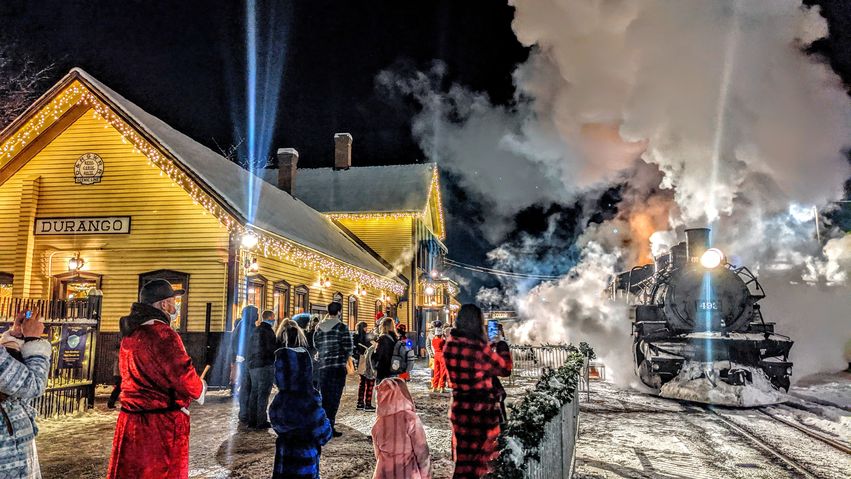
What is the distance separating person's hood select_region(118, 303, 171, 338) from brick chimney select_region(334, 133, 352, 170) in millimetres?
27555

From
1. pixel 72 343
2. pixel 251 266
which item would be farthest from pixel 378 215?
pixel 72 343

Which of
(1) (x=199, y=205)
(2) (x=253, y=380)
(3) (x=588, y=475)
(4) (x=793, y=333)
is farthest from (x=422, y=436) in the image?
(4) (x=793, y=333)

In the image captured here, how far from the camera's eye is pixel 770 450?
23.7ft

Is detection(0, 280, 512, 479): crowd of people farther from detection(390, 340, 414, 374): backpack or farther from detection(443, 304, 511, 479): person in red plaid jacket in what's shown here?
detection(390, 340, 414, 374): backpack

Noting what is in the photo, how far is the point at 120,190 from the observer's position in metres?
14.1

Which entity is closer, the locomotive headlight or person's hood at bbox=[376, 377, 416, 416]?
person's hood at bbox=[376, 377, 416, 416]

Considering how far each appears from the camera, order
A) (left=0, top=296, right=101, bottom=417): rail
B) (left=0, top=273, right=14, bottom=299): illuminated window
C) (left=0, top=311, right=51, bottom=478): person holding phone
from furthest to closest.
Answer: (left=0, top=273, right=14, bottom=299): illuminated window → (left=0, top=296, right=101, bottom=417): rail → (left=0, top=311, right=51, bottom=478): person holding phone

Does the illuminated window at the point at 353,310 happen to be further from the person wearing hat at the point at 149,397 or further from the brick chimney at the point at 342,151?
the person wearing hat at the point at 149,397

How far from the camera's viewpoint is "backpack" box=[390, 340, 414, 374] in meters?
6.52

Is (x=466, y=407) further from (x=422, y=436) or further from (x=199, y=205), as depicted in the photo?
(x=199, y=205)

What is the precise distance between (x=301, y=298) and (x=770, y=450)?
1346 cm

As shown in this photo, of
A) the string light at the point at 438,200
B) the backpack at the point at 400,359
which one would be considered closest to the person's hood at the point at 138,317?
the backpack at the point at 400,359

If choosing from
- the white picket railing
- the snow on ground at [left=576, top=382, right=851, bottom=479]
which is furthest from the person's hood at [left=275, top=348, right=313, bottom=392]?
the snow on ground at [left=576, top=382, right=851, bottom=479]

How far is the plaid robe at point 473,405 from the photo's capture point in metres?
4.84
